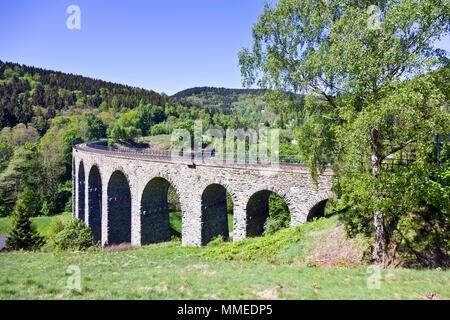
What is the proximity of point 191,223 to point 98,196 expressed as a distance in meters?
19.4

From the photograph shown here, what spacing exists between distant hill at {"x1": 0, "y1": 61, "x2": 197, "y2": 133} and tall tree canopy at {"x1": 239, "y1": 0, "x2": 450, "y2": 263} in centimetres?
10168

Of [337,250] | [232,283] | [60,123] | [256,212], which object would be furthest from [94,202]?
[60,123]

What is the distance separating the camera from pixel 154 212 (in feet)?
92.5

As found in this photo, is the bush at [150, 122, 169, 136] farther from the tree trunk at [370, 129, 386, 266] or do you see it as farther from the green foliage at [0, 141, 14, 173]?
the tree trunk at [370, 129, 386, 266]

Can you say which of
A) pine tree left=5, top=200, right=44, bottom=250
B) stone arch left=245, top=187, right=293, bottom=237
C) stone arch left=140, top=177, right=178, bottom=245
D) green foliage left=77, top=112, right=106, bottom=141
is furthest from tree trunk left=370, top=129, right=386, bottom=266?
green foliage left=77, top=112, right=106, bottom=141

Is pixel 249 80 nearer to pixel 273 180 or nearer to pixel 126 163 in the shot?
pixel 273 180

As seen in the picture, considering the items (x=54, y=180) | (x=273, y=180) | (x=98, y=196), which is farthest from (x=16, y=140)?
(x=273, y=180)

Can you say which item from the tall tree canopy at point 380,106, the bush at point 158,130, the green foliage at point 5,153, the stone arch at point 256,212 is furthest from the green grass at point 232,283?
the bush at point 158,130

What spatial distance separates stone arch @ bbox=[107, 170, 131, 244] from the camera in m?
31.0

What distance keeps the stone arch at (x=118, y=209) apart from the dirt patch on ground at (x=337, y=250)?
888 inches

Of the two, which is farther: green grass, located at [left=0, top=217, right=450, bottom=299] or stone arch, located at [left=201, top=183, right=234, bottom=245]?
stone arch, located at [left=201, top=183, right=234, bottom=245]

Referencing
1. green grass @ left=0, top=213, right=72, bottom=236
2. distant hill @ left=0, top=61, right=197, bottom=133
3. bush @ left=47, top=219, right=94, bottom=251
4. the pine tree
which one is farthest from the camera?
distant hill @ left=0, top=61, right=197, bottom=133

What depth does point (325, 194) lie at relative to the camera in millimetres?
17094

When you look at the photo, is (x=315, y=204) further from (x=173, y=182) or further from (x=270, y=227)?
(x=173, y=182)
